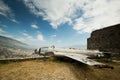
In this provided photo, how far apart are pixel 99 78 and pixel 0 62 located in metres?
11.8

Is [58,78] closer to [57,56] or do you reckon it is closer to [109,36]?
[57,56]

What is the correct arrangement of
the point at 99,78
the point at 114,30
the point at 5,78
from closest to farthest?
the point at 5,78 < the point at 99,78 < the point at 114,30

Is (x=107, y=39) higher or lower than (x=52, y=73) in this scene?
higher

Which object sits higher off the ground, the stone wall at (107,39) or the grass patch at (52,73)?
the stone wall at (107,39)

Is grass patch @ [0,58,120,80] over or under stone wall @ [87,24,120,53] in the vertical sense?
under

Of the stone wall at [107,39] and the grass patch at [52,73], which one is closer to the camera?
the grass patch at [52,73]

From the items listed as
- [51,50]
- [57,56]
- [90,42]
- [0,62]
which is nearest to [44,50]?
[51,50]

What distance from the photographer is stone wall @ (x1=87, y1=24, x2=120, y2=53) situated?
2633cm

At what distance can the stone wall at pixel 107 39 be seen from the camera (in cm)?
2633

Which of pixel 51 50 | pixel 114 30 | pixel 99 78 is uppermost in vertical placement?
pixel 114 30

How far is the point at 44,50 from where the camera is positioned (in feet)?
60.1

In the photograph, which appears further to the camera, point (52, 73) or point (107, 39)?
point (107, 39)

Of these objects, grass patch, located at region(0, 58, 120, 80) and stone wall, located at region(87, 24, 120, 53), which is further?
stone wall, located at region(87, 24, 120, 53)

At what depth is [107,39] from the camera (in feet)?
95.0
